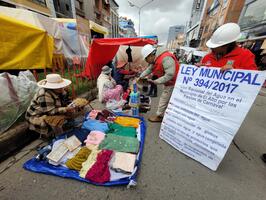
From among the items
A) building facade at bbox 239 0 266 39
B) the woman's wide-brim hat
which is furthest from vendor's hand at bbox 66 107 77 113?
building facade at bbox 239 0 266 39

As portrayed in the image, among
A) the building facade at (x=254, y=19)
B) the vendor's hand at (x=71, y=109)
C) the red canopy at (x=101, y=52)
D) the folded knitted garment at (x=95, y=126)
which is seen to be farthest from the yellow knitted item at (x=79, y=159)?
the building facade at (x=254, y=19)

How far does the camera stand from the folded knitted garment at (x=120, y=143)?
6.66ft

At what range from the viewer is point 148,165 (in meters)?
1.85

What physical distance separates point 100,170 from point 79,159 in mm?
414

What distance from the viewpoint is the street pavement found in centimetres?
145

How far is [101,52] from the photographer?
15.0 ft

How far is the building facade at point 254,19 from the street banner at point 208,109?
11210mm

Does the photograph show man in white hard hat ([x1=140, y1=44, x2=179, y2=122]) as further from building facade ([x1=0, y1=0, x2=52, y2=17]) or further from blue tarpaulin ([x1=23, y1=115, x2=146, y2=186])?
building facade ([x1=0, y1=0, x2=52, y2=17])

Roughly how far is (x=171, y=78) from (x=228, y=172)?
180cm

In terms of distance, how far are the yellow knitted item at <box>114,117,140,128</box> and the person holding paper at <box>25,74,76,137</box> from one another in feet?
3.98

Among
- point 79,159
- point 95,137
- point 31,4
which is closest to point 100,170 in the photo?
point 79,159

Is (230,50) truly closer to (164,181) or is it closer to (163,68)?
(163,68)

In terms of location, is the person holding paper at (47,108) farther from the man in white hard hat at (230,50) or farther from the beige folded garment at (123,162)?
the man in white hard hat at (230,50)

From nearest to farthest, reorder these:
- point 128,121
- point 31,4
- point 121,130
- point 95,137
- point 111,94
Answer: point 95,137 < point 121,130 < point 128,121 < point 111,94 < point 31,4
